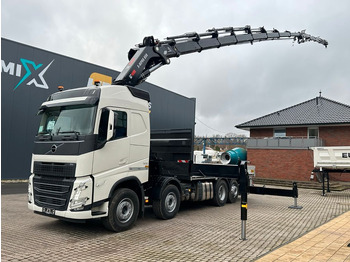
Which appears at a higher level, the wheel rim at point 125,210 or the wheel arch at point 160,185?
the wheel arch at point 160,185

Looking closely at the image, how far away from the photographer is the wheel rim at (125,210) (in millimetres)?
6738

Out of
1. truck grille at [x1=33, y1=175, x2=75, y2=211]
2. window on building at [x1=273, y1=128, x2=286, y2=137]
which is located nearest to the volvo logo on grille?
truck grille at [x1=33, y1=175, x2=75, y2=211]

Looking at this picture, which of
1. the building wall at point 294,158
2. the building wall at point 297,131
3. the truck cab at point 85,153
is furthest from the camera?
the building wall at point 297,131

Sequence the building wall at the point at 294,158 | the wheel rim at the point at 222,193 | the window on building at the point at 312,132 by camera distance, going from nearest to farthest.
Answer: the wheel rim at the point at 222,193 → the building wall at the point at 294,158 → the window on building at the point at 312,132

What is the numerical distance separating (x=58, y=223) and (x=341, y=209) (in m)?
9.96

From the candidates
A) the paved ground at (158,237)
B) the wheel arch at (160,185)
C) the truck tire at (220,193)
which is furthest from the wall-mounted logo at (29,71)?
the truck tire at (220,193)

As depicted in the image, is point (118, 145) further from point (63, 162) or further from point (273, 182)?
point (273, 182)

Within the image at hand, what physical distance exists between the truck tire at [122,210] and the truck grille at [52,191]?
0.99m

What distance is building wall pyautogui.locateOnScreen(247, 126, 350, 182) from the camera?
23047 mm

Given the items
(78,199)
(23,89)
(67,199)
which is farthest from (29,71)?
(78,199)

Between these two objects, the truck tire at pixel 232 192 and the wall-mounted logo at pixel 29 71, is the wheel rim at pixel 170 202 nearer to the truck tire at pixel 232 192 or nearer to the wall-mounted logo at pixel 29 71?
the truck tire at pixel 232 192

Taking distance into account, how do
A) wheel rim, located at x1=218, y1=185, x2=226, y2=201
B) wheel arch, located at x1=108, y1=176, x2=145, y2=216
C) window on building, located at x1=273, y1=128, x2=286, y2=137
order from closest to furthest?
wheel arch, located at x1=108, y1=176, x2=145, y2=216 → wheel rim, located at x1=218, y1=185, x2=226, y2=201 → window on building, located at x1=273, y1=128, x2=286, y2=137

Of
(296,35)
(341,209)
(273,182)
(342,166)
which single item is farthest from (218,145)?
(341,209)

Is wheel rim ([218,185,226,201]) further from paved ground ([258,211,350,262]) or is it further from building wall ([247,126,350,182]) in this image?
building wall ([247,126,350,182])
